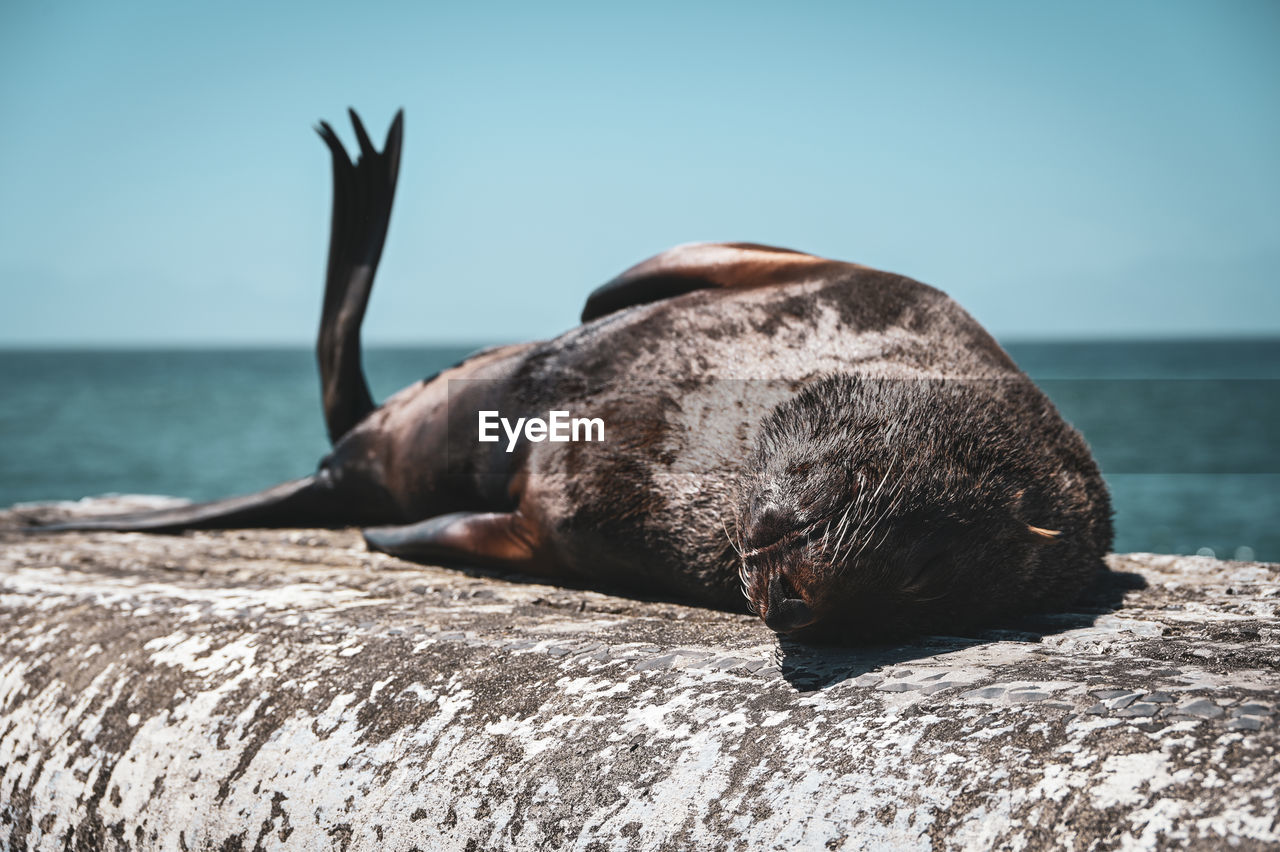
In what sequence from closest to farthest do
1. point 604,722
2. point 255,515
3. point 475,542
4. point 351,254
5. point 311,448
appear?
point 604,722 < point 475,542 < point 255,515 < point 351,254 < point 311,448

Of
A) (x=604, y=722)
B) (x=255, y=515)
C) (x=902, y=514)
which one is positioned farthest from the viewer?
(x=255, y=515)

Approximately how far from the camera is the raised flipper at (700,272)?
3756 millimetres

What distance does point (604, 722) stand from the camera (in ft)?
7.19

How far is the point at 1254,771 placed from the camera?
5.16 ft

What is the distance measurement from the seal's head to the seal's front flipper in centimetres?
109

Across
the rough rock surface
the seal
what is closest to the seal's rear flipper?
the seal

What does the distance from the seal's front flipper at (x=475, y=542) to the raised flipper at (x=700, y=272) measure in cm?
89

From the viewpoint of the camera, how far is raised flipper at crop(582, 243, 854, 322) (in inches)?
148

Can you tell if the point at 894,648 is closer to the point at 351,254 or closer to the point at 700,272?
the point at 700,272

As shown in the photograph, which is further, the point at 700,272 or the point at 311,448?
the point at 311,448

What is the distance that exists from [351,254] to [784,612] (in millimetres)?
3587

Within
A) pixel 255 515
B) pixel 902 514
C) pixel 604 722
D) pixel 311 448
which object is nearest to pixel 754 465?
pixel 902 514

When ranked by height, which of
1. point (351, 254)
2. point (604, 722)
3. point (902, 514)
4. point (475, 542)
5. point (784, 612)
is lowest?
point (604, 722)

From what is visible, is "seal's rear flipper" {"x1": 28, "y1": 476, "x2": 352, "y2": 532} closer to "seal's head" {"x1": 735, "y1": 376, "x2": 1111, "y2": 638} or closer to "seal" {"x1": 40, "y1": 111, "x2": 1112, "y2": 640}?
"seal" {"x1": 40, "y1": 111, "x2": 1112, "y2": 640}
